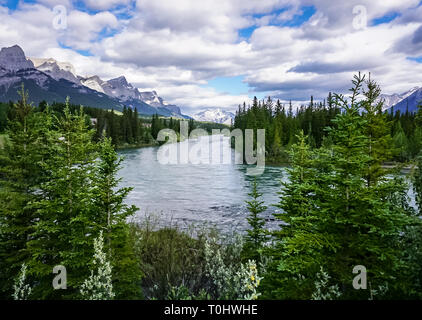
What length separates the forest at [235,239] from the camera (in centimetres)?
529

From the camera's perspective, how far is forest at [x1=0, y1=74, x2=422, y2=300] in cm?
529

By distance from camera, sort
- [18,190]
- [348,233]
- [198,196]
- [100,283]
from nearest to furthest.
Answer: [100,283] → [348,233] → [18,190] → [198,196]

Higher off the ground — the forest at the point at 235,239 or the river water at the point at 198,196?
the forest at the point at 235,239

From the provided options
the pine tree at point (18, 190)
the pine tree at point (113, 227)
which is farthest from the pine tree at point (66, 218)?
the pine tree at point (18, 190)

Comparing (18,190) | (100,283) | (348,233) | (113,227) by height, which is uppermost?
(18,190)

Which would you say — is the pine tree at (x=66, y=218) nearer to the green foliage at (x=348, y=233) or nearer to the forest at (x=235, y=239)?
the forest at (x=235, y=239)

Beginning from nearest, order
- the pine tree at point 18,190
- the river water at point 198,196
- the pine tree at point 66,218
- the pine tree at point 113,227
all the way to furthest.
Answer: the pine tree at point 113,227 → the pine tree at point 66,218 → the pine tree at point 18,190 → the river water at point 198,196

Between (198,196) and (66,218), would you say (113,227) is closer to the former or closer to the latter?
(66,218)

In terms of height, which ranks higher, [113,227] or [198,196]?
[113,227]

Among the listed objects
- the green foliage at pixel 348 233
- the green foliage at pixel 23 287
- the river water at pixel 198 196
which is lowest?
the river water at pixel 198 196

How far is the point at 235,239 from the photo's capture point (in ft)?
36.5

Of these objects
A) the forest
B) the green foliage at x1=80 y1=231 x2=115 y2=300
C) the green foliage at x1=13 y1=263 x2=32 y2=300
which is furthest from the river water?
the green foliage at x1=80 y1=231 x2=115 y2=300

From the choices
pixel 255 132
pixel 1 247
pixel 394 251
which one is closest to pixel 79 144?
pixel 1 247

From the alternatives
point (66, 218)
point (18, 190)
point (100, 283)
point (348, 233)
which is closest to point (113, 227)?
point (66, 218)
